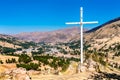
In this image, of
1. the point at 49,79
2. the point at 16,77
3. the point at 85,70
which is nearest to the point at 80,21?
the point at 85,70

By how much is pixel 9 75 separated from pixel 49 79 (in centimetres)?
832

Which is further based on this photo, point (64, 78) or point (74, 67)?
point (74, 67)

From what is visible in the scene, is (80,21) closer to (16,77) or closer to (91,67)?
(91,67)

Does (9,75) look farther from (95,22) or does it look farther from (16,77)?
(95,22)

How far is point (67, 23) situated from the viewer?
65250mm

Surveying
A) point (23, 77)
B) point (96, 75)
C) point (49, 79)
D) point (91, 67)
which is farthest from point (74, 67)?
point (23, 77)

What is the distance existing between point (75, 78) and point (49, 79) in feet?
17.8

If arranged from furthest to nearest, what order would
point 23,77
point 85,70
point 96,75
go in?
point 85,70 < point 96,75 < point 23,77

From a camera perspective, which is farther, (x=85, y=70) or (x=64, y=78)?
(x=85, y=70)

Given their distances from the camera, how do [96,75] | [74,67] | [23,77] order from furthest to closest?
1. [74,67]
2. [96,75]
3. [23,77]

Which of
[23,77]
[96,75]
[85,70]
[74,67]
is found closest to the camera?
[23,77]

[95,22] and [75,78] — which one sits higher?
[95,22]

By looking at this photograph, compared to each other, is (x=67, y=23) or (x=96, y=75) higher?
(x=67, y=23)

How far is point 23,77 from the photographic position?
55.3m
